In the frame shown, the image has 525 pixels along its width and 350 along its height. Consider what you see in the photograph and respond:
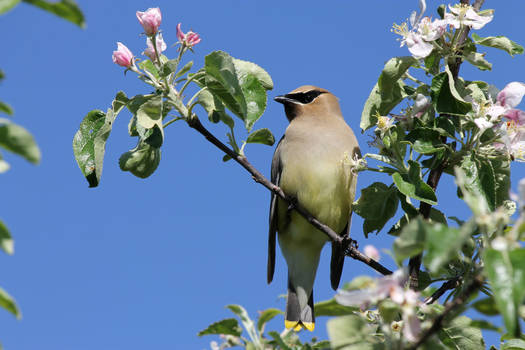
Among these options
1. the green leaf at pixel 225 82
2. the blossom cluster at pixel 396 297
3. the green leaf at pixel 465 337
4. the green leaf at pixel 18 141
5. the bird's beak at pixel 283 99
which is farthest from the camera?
the bird's beak at pixel 283 99

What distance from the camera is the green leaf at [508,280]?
4.68 feet

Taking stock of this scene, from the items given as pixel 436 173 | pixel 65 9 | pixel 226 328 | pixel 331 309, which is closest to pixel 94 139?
pixel 226 328

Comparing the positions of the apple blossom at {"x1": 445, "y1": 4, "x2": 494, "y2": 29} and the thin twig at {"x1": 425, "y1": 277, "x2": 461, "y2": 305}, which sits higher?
the apple blossom at {"x1": 445, "y1": 4, "x2": 494, "y2": 29}

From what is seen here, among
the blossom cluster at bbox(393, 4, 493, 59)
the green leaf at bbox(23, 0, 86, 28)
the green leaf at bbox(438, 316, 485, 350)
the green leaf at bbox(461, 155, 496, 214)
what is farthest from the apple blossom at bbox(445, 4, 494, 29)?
the green leaf at bbox(23, 0, 86, 28)

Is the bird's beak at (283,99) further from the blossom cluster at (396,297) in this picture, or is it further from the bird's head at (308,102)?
the blossom cluster at (396,297)

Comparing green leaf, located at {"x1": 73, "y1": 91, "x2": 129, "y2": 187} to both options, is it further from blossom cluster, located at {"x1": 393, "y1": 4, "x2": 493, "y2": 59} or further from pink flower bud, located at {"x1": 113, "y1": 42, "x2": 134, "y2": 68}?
blossom cluster, located at {"x1": 393, "y1": 4, "x2": 493, "y2": 59}

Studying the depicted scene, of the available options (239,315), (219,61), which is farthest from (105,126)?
(239,315)

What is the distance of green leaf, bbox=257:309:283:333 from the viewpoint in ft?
8.44

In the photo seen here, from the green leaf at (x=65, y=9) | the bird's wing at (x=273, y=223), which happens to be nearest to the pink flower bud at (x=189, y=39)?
the green leaf at (x=65, y=9)

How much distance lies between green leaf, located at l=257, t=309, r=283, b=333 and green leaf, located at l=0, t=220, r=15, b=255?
1.19 meters

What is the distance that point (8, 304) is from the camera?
5.33 feet

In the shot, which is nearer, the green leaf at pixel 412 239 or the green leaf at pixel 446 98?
the green leaf at pixel 412 239

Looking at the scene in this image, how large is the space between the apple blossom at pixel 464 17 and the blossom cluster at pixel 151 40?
4.28ft

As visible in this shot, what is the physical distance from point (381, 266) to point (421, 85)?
0.99 m
